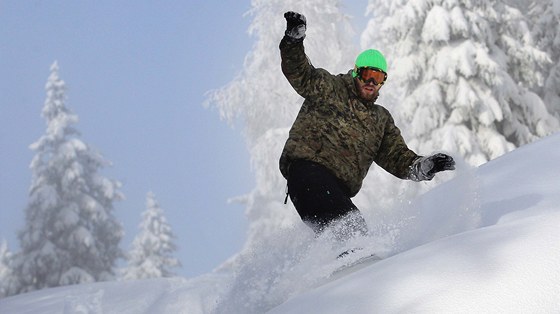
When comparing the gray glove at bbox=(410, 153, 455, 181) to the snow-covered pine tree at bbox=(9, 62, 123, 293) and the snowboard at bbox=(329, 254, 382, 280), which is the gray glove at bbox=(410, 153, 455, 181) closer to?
the snowboard at bbox=(329, 254, 382, 280)

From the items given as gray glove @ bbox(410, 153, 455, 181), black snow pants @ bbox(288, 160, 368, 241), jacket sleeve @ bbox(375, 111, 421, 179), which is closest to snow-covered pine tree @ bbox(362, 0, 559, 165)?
jacket sleeve @ bbox(375, 111, 421, 179)

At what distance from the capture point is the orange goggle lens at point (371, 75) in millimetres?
5027

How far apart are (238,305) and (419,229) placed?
1381 mm

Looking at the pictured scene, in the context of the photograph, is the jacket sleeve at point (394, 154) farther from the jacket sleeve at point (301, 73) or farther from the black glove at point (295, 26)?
the black glove at point (295, 26)

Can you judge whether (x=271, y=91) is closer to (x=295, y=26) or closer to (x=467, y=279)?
(x=295, y=26)

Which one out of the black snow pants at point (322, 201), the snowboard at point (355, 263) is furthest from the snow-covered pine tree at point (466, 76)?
the snowboard at point (355, 263)

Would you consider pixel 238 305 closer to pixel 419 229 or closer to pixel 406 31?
pixel 419 229

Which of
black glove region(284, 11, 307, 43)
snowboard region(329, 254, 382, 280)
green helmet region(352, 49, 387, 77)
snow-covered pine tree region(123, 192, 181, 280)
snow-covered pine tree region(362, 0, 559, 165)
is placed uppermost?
snow-covered pine tree region(123, 192, 181, 280)

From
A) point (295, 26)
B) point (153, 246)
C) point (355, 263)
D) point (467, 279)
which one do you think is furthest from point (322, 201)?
point (153, 246)

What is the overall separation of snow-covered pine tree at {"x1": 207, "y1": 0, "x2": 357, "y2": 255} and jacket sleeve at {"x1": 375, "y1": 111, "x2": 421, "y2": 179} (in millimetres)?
14030

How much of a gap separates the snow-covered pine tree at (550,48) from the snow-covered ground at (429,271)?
49.3ft

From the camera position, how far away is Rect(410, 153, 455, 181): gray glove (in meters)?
5.07

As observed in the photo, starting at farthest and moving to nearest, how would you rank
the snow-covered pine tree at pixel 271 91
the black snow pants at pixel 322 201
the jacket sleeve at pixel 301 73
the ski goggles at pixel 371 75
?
the snow-covered pine tree at pixel 271 91
the ski goggles at pixel 371 75
the jacket sleeve at pixel 301 73
the black snow pants at pixel 322 201

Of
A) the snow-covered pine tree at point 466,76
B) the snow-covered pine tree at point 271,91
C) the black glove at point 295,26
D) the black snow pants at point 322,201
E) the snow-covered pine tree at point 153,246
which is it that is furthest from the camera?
the snow-covered pine tree at point 153,246
